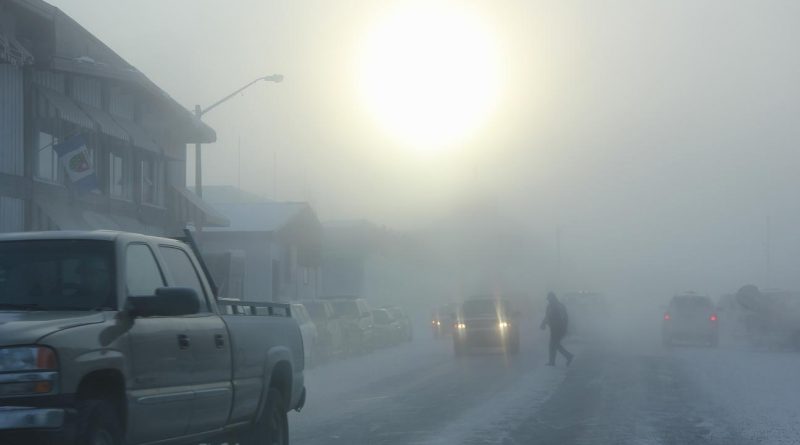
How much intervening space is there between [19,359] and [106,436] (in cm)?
91

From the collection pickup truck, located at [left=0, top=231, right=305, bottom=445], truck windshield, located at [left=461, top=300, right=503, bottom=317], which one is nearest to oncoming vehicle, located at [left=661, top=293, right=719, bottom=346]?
truck windshield, located at [left=461, top=300, right=503, bottom=317]

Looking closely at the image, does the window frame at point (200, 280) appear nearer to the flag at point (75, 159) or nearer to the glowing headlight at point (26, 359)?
the glowing headlight at point (26, 359)

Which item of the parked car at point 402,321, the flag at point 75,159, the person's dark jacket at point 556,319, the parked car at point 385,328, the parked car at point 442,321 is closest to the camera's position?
the flag at point 75,159

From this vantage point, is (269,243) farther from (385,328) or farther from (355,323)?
(355,323)

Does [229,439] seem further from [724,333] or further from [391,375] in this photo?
[724,333]

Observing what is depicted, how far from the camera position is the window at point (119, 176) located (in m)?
30.9

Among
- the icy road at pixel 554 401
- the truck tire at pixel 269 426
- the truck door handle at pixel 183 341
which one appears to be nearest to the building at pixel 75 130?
the icy road at pixel 554 401

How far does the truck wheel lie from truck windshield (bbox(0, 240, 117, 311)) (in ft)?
2.44

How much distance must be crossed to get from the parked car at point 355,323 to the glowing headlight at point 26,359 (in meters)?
27.8

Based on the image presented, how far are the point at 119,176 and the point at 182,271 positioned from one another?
23235 millimetres

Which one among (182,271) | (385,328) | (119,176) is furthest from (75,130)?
(182,271)

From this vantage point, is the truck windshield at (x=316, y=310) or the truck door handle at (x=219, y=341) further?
the truck windshield at (x=316, y=310)

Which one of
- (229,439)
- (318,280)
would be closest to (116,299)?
(229,439)

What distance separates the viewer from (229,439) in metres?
9.82
